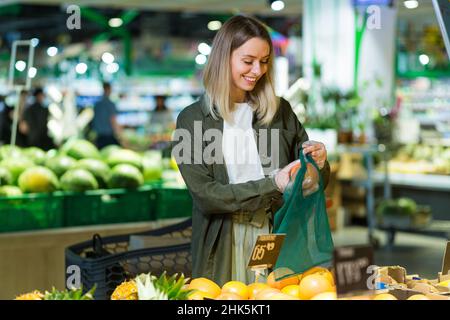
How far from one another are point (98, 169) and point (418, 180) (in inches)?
201

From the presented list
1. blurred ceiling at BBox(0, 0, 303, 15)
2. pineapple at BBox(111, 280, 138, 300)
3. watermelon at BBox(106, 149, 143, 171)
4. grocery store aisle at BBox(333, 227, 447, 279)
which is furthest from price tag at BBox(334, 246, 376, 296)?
blurred ceiling at BBox(0, 0, 303, 15)

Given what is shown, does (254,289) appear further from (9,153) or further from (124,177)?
(9,153)

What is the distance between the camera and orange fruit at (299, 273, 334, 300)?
7.81ft

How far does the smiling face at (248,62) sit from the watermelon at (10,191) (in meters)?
2.47

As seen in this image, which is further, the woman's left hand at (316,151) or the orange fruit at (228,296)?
the woman's left hand at (316,151)

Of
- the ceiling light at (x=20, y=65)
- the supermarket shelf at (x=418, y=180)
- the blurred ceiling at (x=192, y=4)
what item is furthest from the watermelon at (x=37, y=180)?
the blurred ceiling at (x=192, y=4)

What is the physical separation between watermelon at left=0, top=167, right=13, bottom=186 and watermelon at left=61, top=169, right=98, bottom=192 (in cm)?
31

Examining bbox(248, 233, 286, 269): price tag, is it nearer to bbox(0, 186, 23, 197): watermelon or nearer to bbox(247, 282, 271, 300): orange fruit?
bbox(247, 282, 271, 300): orange fruit

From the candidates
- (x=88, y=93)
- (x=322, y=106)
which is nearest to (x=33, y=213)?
(x=322, y=106)

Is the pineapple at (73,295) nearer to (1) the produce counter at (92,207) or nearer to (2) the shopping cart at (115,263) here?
(2) the shopping cart at (115,263)

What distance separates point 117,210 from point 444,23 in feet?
9.89

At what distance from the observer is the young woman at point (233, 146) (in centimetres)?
303

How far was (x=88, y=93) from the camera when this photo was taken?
17641 millimetres

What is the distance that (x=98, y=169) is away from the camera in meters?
5.44
